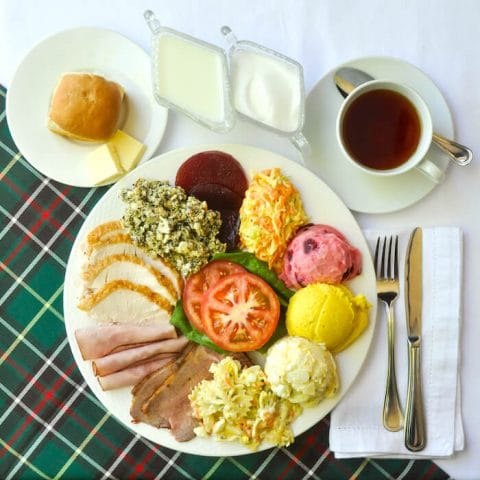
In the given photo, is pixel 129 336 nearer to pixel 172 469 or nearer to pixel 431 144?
pixel 172 469

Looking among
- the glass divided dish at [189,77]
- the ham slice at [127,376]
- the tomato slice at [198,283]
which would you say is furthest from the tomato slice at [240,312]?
the glass divided dish at [189,77]

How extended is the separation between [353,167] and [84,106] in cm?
80

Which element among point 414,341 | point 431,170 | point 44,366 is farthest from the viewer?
point 44,366

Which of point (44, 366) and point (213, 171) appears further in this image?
point (44, 366)

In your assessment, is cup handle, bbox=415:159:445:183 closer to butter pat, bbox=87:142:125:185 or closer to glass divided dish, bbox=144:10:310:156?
glass divided dish, bbox=144:10:310:156

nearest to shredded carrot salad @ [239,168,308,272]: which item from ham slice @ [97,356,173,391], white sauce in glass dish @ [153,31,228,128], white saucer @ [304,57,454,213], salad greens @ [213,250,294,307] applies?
salad greens @ [213,250,294,307]

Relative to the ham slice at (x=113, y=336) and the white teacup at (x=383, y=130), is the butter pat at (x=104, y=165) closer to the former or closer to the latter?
the ham slice at (x=113, y=336)

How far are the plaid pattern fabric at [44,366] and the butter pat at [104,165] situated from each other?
99 mm

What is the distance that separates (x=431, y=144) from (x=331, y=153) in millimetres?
289

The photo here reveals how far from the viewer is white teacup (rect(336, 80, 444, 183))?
196cm

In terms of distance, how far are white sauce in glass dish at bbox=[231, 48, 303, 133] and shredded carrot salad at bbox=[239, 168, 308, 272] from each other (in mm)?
159

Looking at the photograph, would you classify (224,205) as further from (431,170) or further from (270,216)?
(431,170)

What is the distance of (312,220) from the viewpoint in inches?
81.4

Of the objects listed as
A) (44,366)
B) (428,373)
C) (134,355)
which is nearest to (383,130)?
(428,373)
